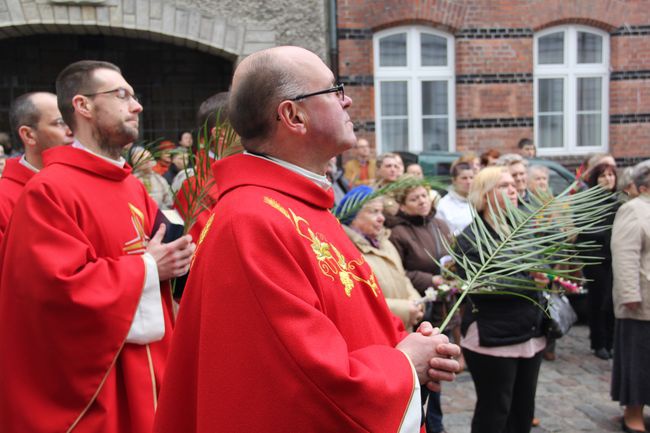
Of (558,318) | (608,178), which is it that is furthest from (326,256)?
(608,178)

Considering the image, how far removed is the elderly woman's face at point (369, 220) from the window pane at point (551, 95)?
317 inches

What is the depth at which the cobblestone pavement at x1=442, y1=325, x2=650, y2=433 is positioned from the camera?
17.1ft

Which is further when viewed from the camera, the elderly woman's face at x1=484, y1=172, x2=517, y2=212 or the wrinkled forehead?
the elderly woman's face at x1=484, y1=172, x2=517, y2=212

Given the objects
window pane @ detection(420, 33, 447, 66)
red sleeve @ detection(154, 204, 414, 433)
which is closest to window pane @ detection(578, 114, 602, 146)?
window pane @ detection(420, 33, 447, 66)

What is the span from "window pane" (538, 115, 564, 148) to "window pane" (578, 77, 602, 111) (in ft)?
1.44

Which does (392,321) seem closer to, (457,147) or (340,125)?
(340,125)

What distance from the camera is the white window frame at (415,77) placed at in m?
10.9

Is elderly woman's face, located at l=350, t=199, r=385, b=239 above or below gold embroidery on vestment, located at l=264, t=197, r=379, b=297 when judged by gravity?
below

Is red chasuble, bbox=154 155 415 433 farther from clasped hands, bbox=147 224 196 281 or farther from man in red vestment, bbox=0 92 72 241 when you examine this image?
man in red vestment, bbox=0 92 72 241

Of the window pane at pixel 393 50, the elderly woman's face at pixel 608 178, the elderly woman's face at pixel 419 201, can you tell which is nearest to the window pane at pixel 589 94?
the window pane at pixel 393 50

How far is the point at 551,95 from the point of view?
1171 cm

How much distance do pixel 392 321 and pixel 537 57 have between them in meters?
10.2

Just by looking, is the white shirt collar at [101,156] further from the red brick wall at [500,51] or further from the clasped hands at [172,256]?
the red brick wall at [500,51]

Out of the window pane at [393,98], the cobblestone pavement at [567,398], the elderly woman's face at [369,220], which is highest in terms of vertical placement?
the window pane at [393,98]
